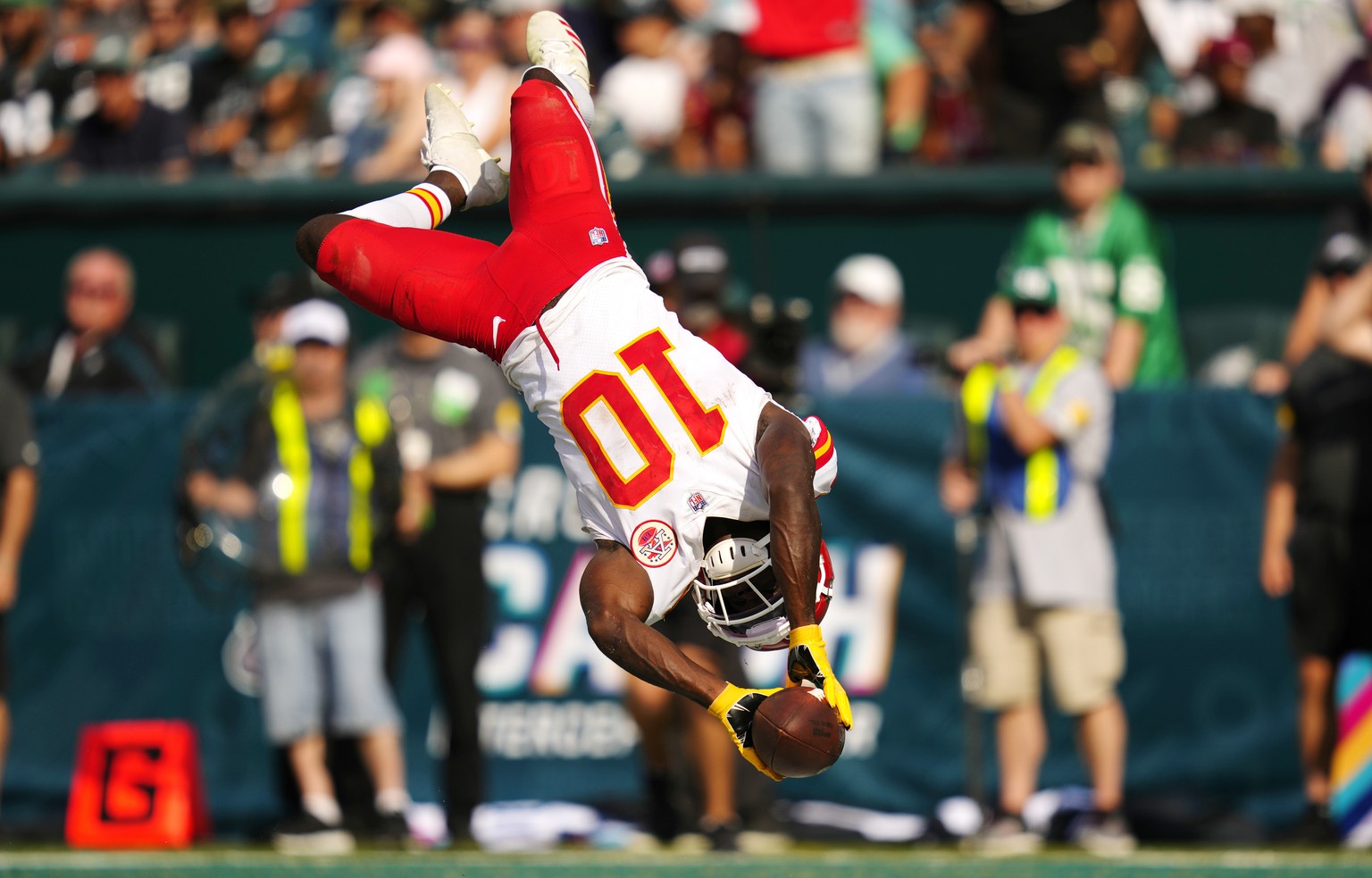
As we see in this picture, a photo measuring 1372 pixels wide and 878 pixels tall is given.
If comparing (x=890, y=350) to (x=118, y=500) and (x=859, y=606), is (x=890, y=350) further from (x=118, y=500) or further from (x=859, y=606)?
(x=118, y=500)

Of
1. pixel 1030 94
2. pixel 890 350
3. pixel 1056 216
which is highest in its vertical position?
pixel 1030 94

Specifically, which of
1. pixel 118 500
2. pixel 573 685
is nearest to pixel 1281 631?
pixel 573 685

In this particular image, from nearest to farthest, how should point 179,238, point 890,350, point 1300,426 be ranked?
1. point 1300,426
2. point 890,350
3. point 179,238

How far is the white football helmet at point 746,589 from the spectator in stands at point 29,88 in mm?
7732

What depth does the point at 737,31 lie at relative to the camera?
11297 millimetres

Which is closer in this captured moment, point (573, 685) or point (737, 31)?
point (573, 685)

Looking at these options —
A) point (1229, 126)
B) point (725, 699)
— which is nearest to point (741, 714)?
point (725, 699)

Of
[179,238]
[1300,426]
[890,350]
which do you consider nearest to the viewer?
[1300,426]

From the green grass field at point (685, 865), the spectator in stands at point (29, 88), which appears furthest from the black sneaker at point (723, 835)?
the spectator in stands at point (29, 88)

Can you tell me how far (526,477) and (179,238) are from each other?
9.25 ft

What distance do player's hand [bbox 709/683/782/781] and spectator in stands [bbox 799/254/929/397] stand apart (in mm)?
4313

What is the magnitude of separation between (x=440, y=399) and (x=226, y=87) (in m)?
4.18

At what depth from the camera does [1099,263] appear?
9398 mm

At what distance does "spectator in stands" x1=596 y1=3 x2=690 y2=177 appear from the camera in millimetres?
10883
